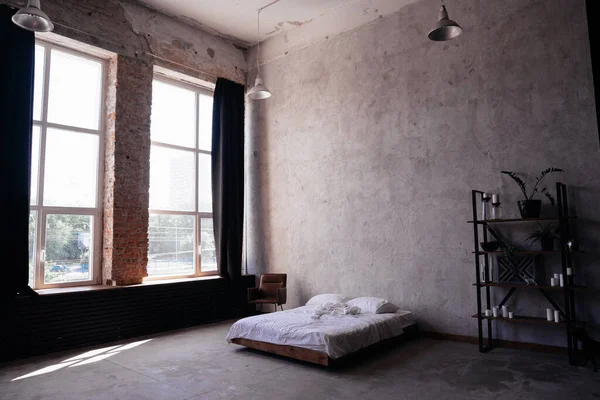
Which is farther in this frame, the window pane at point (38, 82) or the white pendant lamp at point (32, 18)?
→ the window pane at point (38, 82)

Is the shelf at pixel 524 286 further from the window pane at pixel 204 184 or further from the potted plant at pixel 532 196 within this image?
the window pane at pixel 204 184

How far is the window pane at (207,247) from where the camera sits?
25.7 ft

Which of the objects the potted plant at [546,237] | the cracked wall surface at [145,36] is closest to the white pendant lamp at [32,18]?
the cracked wall surface at [145,36]

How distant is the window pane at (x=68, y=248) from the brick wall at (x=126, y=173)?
0.26 m

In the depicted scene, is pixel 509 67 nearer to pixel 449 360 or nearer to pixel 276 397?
pixel 449 360

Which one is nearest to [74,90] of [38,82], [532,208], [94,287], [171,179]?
[38,82]

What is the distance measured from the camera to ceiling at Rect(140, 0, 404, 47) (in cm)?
711

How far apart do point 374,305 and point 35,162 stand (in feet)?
16.7

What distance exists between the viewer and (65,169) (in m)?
6.20

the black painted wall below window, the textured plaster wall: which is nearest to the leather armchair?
the textured plaster wall

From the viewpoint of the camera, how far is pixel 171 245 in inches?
291

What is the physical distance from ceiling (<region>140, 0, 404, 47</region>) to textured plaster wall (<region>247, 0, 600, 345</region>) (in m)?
0.56

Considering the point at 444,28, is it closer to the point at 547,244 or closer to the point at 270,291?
the point at 547,244

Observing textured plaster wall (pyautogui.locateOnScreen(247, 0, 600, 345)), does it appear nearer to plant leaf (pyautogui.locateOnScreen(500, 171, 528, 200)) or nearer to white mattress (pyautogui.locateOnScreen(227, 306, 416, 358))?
plant leaf (pyautogui.locateOnScreen(500, 171, 528, 200))
